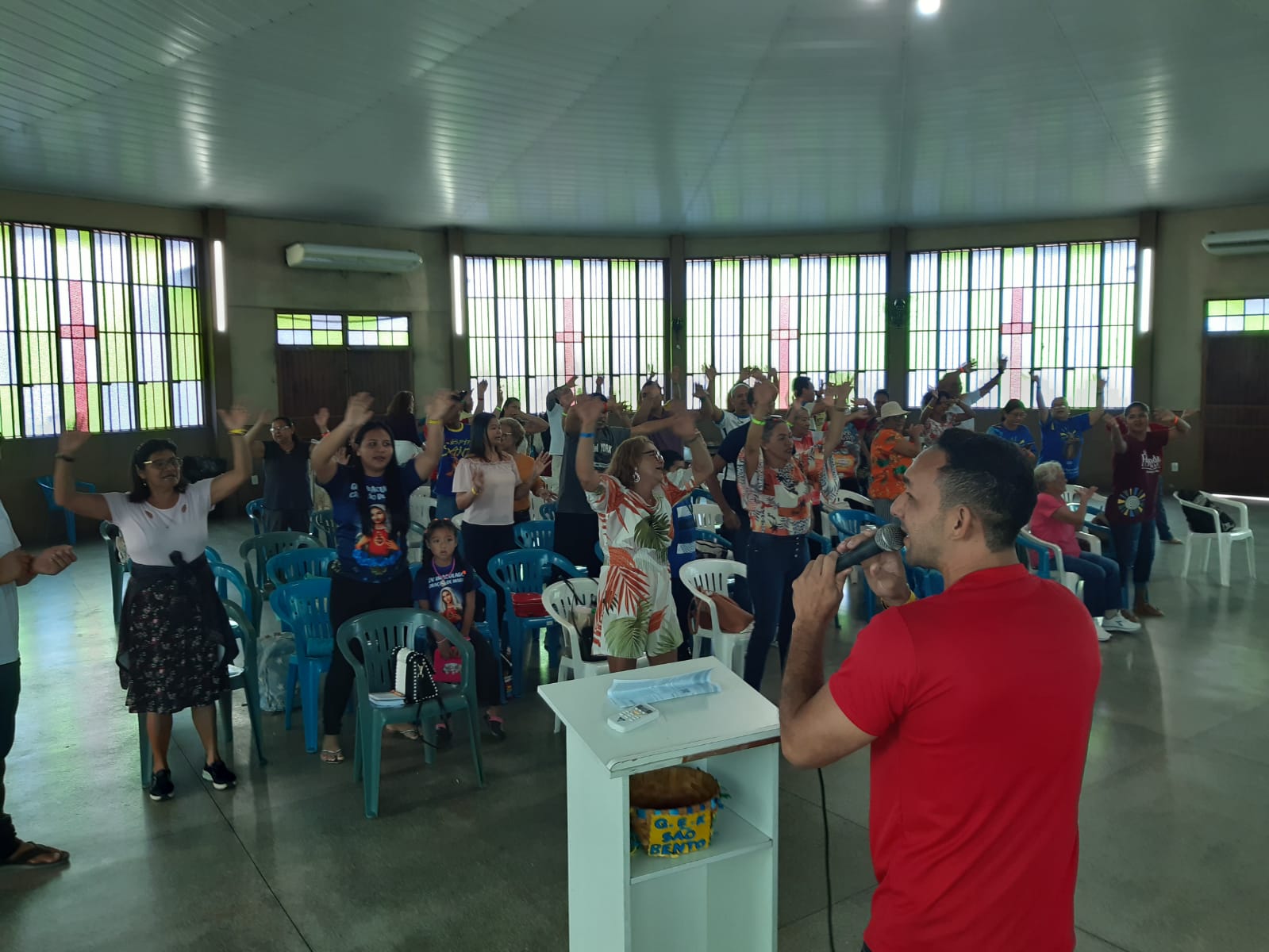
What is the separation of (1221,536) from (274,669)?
7.91 metres

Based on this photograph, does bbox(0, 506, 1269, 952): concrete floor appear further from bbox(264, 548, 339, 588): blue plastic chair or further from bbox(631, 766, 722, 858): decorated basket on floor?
bbox(264, 548, 339, 588): blue plastic chair

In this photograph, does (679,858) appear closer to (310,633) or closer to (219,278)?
(310,633)

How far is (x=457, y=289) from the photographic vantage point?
14.8m

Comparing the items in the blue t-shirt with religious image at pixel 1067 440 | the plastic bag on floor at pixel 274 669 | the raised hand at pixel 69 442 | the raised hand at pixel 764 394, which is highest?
the raised hand at pixel 764 394

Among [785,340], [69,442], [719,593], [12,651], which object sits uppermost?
[785,340]

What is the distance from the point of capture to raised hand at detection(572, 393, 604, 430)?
4734 millimetres

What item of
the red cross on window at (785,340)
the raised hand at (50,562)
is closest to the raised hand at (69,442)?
the raised hand at (50,562)

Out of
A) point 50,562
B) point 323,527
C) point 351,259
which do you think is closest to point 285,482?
point 323,527

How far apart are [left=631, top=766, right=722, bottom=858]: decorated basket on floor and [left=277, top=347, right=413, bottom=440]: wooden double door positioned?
11.4 meters

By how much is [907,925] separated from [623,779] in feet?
2.70

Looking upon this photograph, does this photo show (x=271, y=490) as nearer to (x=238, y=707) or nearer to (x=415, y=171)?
(x=238, y=707)

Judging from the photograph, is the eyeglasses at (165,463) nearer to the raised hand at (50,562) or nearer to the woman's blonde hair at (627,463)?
the raised hand at (50,562)

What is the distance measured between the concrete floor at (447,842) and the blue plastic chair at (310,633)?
241 millimetres

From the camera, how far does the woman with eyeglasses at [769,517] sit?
510cm
